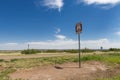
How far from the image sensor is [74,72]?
12.8 meters

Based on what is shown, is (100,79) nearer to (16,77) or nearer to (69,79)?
(69,79)

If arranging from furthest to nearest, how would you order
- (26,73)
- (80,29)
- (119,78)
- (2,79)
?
(80,29)
(26,73)
(119,78)
(2,79)

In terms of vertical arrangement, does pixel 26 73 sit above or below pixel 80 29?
below

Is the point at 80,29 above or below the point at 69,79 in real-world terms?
above

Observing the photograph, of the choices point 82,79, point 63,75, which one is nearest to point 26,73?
point 63,75

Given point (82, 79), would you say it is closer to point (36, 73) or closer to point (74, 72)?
point (74, 72)

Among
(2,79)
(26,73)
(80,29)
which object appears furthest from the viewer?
(80,29)

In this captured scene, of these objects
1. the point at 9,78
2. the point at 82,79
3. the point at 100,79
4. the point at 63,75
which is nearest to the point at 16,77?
the point at 9,78

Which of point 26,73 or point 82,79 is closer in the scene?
point 82,79

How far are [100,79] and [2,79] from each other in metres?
4.95

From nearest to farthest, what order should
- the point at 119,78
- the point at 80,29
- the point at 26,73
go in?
the point at 119,78, the point at 26,73, the point at 80,29

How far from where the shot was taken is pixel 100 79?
11.1 m

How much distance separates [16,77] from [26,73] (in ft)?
3.43

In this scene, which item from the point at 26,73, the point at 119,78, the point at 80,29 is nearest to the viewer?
the point at 119,78
